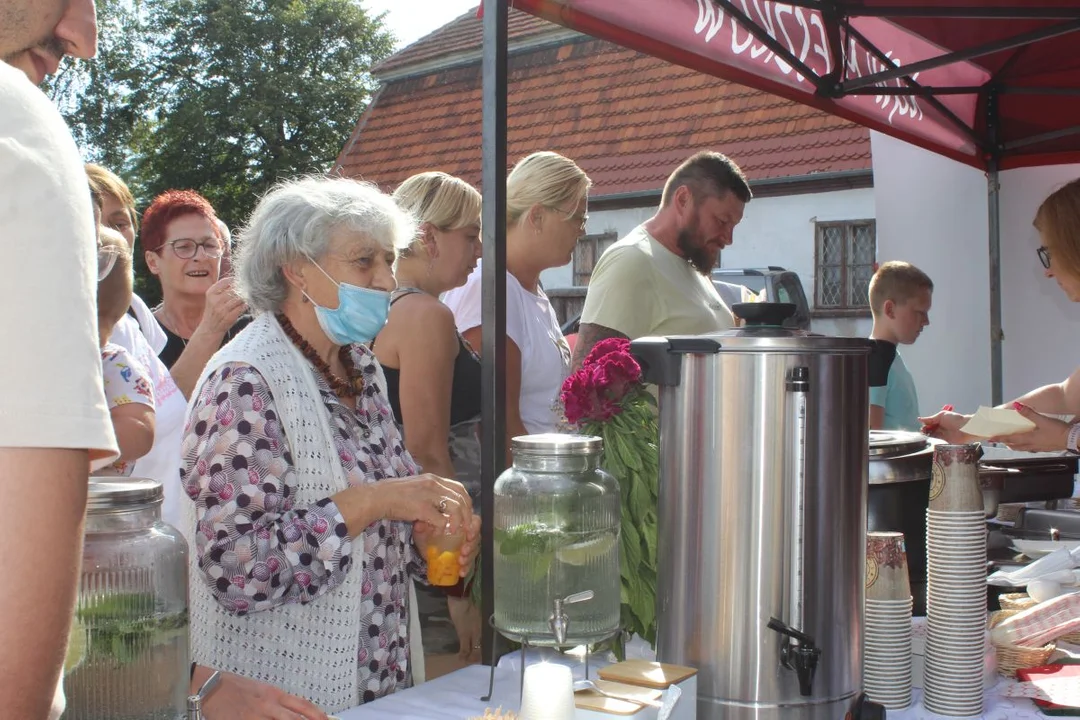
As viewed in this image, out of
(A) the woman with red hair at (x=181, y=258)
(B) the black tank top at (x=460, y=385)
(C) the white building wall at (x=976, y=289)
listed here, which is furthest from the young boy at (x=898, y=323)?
(A) the woman with red hair at (x=181, y=258)

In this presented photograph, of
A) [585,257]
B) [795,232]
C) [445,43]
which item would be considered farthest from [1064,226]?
[445,43]

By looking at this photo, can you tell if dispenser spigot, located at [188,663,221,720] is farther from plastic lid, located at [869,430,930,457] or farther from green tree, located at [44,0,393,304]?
green tree, located at [44,0,393,304]

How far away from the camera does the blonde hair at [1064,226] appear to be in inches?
119

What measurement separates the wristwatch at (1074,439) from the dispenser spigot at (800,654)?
186 centimetres

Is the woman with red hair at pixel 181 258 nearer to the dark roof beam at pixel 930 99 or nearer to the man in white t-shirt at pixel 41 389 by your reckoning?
the dark roof beam at pixel 930 99

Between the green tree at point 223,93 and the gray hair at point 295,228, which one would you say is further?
the green tree at point 223,93

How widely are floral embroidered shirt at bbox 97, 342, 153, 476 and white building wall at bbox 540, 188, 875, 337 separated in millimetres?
11291

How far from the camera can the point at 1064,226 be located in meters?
3.05

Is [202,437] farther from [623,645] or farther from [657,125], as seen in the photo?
[657,125]

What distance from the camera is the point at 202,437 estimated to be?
1804mm

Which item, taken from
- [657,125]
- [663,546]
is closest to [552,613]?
[663,546]

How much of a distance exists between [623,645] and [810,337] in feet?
2.14

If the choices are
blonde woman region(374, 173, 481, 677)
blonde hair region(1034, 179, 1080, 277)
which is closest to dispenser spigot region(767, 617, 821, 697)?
blonde woman region(374, 173, 481, 677)

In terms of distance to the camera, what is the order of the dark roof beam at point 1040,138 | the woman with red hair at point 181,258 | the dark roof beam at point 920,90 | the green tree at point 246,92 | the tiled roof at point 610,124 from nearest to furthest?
the woman with red hair at point 181,258 < the dark roof beam at point 920,90 < the dark roof beam at point 1040,138 < the tiled roof at point 610,124 < the green tree at point 246,92
